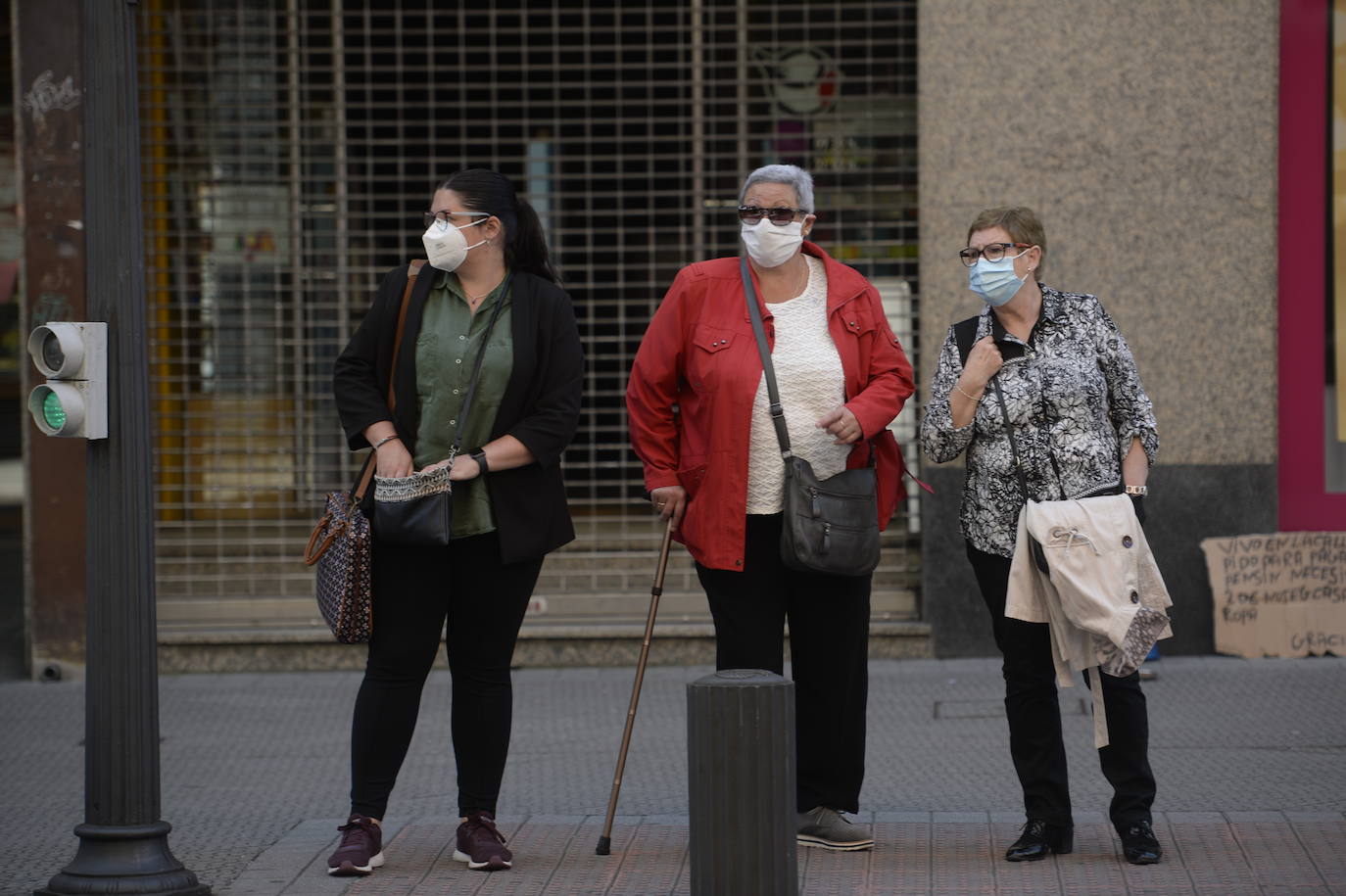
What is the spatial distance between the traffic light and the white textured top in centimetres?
179

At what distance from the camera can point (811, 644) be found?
5.28 m

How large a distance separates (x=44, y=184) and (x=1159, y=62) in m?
5.37

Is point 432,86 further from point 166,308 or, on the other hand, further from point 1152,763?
point 1152,763

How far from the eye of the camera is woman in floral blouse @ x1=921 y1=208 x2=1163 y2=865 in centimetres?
498

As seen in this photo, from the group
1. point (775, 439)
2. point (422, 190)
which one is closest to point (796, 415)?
point (775, 439)

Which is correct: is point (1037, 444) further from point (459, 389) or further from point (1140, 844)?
point (459, 389)

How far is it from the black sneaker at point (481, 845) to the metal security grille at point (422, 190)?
12.3ft

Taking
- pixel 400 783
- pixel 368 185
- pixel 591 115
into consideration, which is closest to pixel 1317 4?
pixel 591 115

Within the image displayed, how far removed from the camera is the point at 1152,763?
6.39 meters

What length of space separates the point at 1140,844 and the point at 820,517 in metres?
1.28

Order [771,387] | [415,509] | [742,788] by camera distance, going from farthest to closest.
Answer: [771,387], [415,509], [742,788]

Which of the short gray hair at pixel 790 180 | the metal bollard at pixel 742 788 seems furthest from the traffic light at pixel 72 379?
the short gray hair at pixel 790 180

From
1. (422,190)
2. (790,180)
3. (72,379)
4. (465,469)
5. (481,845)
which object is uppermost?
(422,190)

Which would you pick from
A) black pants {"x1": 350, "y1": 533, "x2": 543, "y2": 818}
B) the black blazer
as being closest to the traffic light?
the black blazer
